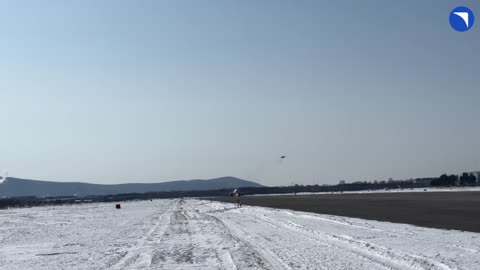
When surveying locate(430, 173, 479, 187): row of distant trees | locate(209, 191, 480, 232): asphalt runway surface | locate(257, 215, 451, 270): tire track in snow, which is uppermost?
locate(430, 173, 479, 187): row of distant trees

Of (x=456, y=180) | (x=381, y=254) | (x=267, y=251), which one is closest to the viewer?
(x=381, y=254)

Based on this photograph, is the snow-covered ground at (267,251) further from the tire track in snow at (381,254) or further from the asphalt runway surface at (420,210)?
Answer: the asphalt runway surface at (420,210)

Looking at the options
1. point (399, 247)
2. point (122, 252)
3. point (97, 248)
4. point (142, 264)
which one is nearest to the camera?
point (142, 264)

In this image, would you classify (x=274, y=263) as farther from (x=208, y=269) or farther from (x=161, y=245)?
(x=161, y=245)

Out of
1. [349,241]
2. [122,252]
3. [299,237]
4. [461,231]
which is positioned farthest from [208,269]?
[461,231]

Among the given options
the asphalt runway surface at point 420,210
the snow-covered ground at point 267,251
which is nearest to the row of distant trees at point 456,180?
the asphalt runway surface at point 420,210

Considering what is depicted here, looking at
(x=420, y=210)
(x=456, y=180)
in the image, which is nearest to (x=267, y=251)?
(x=420, y=210)

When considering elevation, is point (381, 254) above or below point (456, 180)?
Answer: below

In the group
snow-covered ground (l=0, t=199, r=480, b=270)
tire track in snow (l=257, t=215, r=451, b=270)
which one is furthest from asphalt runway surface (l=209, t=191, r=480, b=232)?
tire track in snow (l=257, t=215, r=451, b=270)

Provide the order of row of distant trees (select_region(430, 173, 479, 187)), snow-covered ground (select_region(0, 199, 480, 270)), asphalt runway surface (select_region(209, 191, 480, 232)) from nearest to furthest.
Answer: snow-covered ground (select_region(0, 199, 480, 270))
asphalt runway surface (select_region(209, 191, 480, 232))
row of distant trees (select_region(430, 173, 479, 187))

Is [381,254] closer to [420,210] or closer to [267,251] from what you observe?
[267,251]

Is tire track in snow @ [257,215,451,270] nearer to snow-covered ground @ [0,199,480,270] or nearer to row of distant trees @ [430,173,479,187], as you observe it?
snow-covered ground @ [0,199,480,270]

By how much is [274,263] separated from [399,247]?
15.9ft

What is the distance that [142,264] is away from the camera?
16.7 m
